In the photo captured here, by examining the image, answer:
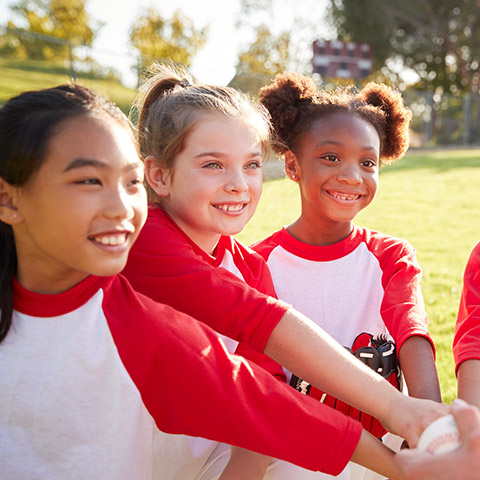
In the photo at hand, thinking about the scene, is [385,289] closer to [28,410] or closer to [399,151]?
[399,151]

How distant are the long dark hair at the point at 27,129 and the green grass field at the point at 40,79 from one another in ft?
40.8

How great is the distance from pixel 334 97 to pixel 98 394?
1.64 meters

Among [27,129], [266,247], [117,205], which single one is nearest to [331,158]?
[266,247]

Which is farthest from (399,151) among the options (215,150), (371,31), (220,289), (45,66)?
(371,31)

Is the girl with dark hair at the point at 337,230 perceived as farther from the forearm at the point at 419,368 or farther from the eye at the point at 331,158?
the forearm at the point at 419,368

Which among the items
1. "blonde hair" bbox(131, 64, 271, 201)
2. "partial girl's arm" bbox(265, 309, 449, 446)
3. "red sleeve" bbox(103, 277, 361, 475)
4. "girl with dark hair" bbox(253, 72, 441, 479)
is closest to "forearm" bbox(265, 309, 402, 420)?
"partial girl's arm" bbox(265, 309, 449, 446)

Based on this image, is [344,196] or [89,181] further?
[344,196]

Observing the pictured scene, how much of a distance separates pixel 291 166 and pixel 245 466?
1351mm

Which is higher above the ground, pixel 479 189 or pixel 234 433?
pixel 234 433

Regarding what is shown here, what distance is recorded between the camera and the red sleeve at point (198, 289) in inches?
54.6

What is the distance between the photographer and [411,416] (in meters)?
1.27

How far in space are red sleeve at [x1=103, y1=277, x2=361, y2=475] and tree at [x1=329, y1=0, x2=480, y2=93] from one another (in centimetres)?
3174

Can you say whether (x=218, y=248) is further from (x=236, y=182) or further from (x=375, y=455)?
(x=375, y=455)

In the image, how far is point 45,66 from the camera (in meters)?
14.4
